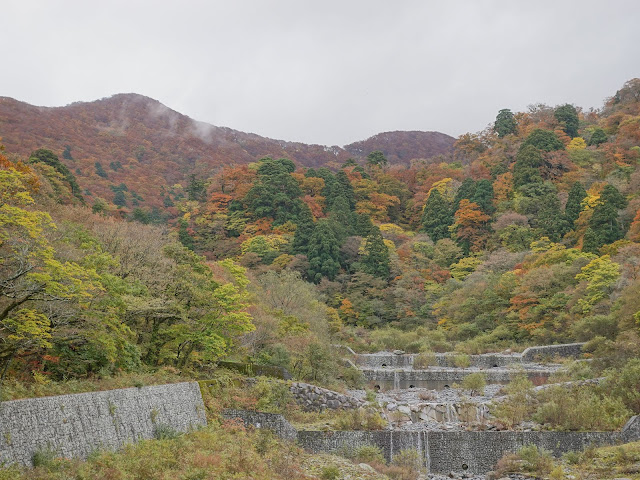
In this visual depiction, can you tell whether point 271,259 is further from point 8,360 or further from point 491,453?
point 8,360

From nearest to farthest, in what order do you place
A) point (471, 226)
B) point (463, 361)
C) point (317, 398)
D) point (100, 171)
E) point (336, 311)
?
point (317, 398)
point (463, 361)
point (336, 311)
point (471, 226)
point (100, 171)

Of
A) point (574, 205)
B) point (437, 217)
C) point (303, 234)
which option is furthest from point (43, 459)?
point (437, 217)

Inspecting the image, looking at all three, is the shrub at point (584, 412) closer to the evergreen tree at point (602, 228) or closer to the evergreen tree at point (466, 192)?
the evergreen tree at point (602, 228)

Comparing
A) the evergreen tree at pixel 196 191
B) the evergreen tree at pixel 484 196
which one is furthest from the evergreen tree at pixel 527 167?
the evergreen tree at pixel 196 191

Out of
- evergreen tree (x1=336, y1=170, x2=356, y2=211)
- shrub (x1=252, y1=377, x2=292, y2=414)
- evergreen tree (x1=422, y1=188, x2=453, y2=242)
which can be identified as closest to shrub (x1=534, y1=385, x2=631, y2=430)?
shrub (x1=252, y1=377, x2=292, y2=414)

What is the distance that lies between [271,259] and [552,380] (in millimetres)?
28796

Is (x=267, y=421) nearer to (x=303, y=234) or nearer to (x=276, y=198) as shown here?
(x=303, y=234)

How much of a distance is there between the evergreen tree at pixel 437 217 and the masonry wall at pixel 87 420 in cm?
4426

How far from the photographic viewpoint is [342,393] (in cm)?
2414

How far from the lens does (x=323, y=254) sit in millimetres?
49719

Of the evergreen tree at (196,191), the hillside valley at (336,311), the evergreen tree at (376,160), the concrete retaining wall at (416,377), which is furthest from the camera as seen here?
the evergreen tree at (376,160)

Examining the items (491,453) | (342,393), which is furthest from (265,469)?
(342,393)

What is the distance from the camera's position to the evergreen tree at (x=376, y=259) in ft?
163

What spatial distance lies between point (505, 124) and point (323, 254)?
34.9 m
